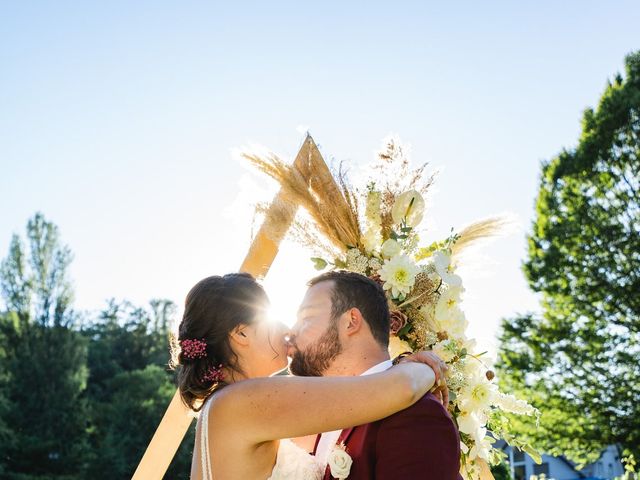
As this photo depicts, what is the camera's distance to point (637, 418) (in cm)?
1614

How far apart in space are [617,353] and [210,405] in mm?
15480

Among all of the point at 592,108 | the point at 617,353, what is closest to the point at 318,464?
the point at 617,353

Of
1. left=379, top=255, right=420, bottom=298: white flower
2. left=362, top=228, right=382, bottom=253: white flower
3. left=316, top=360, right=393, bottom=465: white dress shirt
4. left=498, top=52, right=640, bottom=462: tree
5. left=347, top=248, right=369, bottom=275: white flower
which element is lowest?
left=316, top=360, right=393, bottom=465: white dress shirt

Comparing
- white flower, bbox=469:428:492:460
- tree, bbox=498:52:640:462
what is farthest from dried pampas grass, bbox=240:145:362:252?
tree, bbox=498:52:640:462

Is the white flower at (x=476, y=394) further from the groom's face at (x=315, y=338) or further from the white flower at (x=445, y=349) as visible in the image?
the groom's face at (x=315, y=338)

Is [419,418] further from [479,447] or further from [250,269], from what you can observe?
[250,269]

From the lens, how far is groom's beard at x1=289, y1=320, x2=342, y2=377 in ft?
10.2

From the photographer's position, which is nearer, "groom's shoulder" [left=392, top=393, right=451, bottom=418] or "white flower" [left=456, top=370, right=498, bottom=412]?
"groom's shoulder" [left=392, top=393, right=451, bottom=418]

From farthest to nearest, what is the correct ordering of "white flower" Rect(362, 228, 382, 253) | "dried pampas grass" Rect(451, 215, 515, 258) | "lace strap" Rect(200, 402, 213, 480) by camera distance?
"dried pampas grass" Rect(451, 215, 515, 258)
"white flower" Rect(362, 228, 382, 253)
"lace strap" Rect(200, 402, 213, 480)

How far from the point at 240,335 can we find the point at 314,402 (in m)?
0.77

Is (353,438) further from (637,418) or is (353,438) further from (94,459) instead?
(94,459)

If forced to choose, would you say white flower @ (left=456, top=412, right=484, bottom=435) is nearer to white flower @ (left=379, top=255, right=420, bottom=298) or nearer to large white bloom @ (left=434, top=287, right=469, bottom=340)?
large white bloom @ (left=434, top=287, right=469, bottom=340)

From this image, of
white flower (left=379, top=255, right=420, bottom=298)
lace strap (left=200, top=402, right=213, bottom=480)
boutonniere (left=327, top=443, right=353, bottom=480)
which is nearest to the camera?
boutonniere (left=327, top=443, right=353, bottom=480)

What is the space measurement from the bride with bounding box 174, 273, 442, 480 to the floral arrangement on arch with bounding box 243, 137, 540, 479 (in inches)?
22.2
